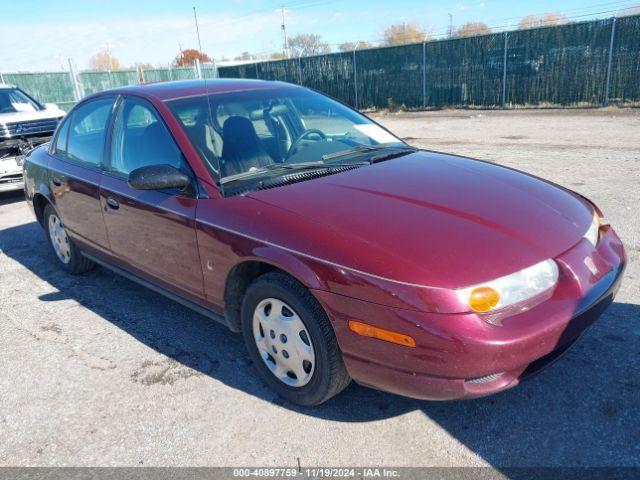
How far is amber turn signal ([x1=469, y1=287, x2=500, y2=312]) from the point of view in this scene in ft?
7.12

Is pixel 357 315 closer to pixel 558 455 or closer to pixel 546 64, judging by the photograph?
pixel 558 455

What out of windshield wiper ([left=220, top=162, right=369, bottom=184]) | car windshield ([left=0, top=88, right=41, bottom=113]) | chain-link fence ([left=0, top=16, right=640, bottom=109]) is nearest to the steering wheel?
windshield wiper ([left=220, top=162, right=369, bottom=184])

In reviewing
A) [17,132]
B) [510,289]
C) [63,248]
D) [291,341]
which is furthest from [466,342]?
[17,132]

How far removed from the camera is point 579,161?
27.8 ft

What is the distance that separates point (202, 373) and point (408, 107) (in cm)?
1867

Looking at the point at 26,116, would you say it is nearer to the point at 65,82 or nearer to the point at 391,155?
the point at 391,155

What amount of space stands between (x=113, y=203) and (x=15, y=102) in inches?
305

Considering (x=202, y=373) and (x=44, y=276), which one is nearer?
(x=202, y=373)

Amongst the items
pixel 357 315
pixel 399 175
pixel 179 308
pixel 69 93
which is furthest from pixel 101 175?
pixel 69 93

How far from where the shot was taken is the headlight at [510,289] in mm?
2174

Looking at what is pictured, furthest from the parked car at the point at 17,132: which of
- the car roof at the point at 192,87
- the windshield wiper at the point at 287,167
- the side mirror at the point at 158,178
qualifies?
the windshield wiper at the point at 287,167

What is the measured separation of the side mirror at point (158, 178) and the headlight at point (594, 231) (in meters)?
2.23

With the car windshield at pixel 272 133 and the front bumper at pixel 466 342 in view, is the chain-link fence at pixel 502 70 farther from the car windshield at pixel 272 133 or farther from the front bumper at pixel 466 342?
the front bumper at pixel 466 342

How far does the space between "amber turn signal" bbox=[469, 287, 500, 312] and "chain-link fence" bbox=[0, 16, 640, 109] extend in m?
15.9
